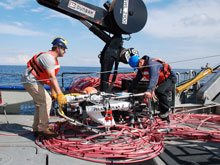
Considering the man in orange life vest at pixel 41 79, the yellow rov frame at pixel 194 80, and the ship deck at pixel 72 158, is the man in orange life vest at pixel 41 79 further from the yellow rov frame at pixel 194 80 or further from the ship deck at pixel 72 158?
the yellow rov frame at pixel 194 80

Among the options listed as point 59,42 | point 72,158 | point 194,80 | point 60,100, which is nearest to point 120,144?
point 72,158

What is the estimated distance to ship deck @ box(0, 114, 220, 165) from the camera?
2.89 meters

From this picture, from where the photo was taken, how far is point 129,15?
4641 mm

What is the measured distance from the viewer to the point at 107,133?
3.70m

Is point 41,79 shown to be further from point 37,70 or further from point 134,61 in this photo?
point 134,61

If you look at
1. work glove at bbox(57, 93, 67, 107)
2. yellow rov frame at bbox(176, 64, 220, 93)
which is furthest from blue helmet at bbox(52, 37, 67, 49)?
yellow rov frame at bbox(176, 64, 220, 93)

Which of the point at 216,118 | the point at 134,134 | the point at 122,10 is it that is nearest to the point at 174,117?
the point at 216,118

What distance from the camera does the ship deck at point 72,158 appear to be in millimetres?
2889

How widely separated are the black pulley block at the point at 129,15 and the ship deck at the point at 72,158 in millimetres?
2409

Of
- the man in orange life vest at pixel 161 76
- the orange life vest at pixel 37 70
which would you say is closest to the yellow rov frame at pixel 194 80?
the man in orange life vest at pixel 161 76

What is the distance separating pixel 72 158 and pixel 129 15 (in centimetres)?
311

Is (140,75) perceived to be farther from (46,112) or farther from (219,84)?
(219,84)

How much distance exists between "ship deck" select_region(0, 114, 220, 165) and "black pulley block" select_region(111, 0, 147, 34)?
2409 mm

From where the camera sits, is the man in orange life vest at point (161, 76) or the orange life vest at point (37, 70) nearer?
the orange life vest at point (37, 70)
